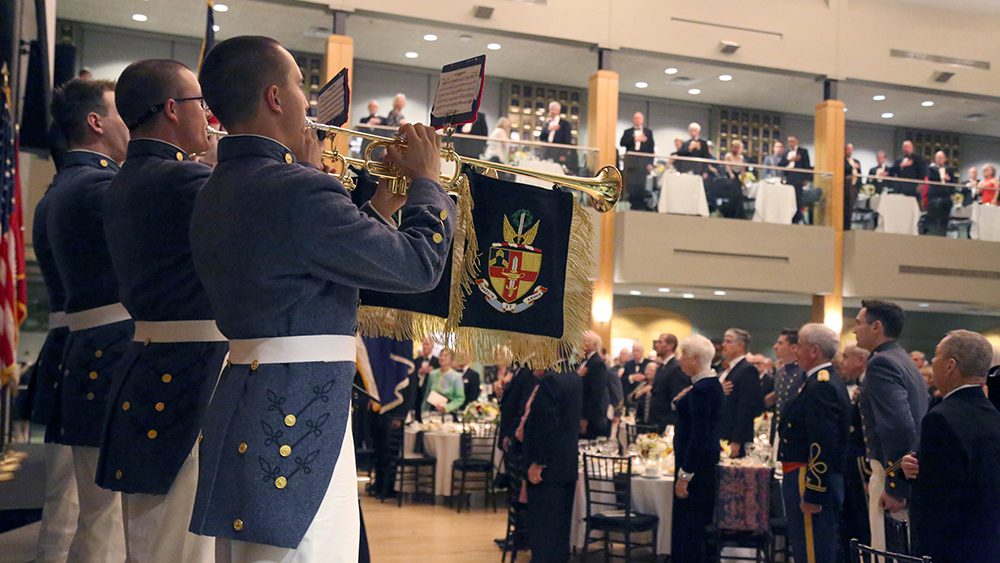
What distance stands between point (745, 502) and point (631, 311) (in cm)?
1431

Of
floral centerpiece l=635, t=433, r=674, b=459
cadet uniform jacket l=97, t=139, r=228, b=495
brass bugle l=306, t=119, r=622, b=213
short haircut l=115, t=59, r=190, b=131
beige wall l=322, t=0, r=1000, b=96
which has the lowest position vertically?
floral centerpiece l=635, t=433, r=674, b=459

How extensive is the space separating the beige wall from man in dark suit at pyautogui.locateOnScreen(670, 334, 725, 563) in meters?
9.76

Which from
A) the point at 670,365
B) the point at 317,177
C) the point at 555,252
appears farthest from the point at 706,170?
the point at 317,177

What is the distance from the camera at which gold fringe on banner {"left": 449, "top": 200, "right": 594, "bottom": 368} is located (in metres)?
2.88

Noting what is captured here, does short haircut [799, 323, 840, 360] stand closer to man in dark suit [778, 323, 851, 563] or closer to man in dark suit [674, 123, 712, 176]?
man in dark suit [778, 323, 851, 563]

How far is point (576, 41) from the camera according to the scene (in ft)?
53.4

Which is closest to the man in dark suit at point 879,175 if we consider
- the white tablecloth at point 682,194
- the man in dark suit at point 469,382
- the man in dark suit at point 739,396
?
the white tablecloth at point 682,194

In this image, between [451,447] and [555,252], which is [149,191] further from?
[451,447]

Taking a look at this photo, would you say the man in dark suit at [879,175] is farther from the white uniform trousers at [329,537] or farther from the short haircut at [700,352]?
the white uniform trousers at [329,537]

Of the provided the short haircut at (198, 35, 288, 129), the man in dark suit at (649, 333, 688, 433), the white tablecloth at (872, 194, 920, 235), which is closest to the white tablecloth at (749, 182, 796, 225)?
the white tablecloth at (872, 194, 920, 235)

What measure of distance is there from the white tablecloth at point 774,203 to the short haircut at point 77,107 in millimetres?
13542

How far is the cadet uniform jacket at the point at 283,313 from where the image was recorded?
6.36ft

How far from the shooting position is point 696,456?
6.92 m

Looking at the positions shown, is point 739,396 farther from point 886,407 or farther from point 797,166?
A: point 797,166
